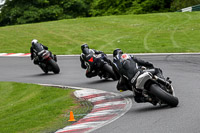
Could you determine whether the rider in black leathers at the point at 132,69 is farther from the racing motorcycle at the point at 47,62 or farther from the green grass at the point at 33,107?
the racing motorcycle at the point at 47,62

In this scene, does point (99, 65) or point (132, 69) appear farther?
point (99, 65)

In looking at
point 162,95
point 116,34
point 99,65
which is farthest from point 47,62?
point 116,34

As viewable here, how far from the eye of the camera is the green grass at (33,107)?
839 centimetres

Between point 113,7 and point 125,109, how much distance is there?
52.4 meters

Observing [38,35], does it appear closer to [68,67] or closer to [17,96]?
[68,67]

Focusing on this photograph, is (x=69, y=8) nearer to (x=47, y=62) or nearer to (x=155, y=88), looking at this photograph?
(x=47, y=62)

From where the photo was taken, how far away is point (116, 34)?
31109mm

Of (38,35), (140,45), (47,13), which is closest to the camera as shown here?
(140,45)

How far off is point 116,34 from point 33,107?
21035 mm

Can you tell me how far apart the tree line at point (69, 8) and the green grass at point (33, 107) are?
4265cm

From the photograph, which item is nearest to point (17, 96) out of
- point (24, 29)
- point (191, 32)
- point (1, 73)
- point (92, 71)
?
point (92, 71)

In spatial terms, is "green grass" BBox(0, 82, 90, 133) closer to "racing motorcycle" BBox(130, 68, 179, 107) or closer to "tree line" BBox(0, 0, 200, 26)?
"racing motorcycle" BBox(130, 68, 179, 107)

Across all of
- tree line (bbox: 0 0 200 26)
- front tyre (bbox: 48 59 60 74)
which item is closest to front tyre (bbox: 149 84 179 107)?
front tyre (bbox: 48 59 60 74)

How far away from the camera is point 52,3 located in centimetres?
5966
